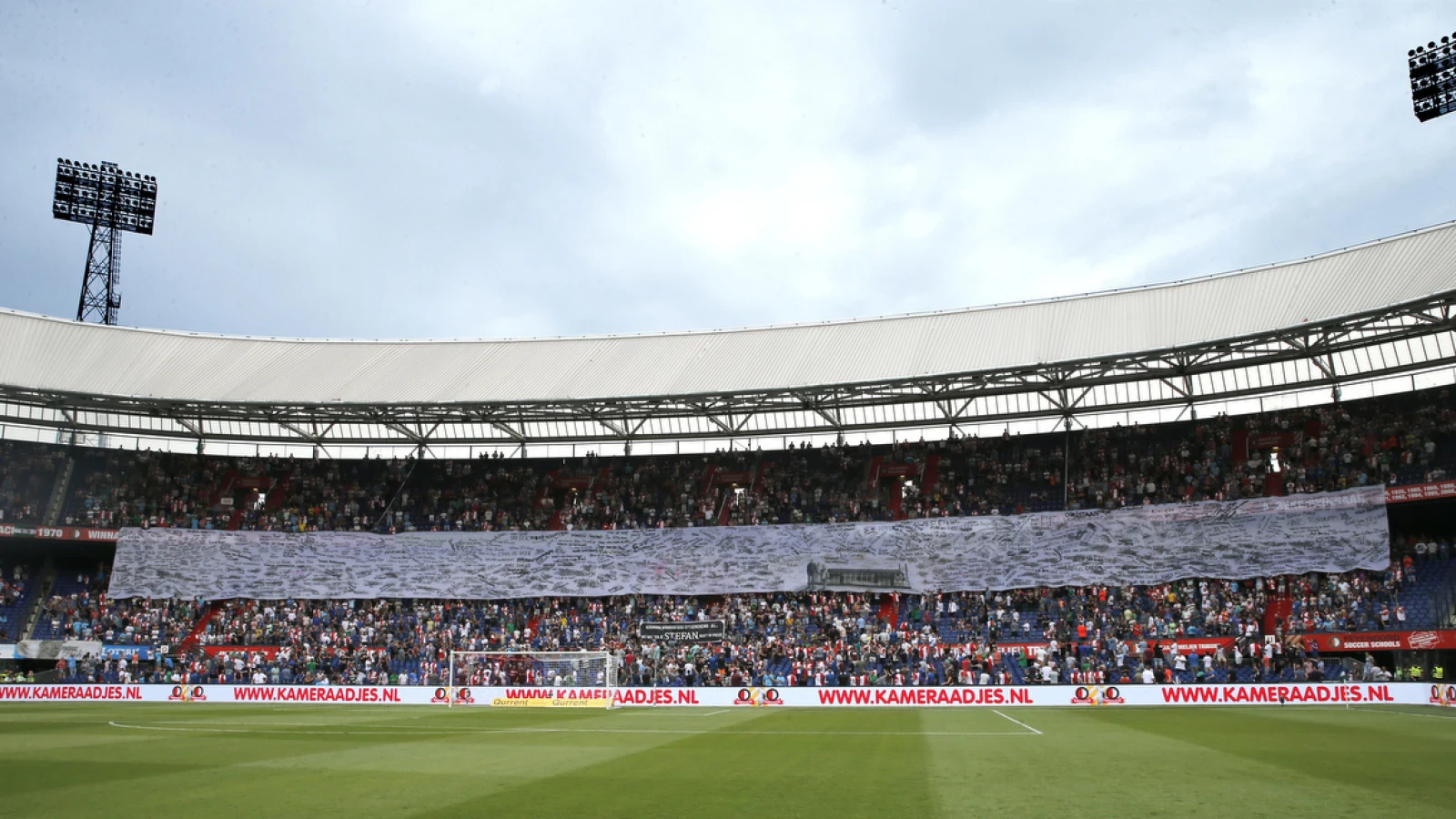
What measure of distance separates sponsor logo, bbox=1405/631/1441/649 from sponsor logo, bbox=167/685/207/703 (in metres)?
45.2

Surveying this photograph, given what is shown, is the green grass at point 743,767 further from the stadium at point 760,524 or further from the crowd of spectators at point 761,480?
the crowd of spectators at point 761,480

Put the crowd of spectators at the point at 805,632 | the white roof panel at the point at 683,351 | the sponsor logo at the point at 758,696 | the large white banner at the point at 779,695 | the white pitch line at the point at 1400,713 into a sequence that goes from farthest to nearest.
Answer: the white roof panel at the point at 683,351 → the crowd of spectators at the point at 805,632 → the sponsor logo at the point at 758,696 → the large white banner at the point at 779,695 → the white pitch line at the point at 1400,713

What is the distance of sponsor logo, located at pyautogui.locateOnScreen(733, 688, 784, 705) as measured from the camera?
124ft

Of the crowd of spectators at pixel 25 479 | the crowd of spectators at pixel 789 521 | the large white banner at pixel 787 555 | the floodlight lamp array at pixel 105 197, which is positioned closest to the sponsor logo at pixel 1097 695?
the crowd of spectators at pixel 789 521

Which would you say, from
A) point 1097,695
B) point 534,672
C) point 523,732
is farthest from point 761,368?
point 523,732

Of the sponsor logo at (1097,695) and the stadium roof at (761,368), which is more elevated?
the stadium roof at (761,368)

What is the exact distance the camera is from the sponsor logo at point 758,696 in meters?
37.9

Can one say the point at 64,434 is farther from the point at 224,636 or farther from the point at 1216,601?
the point at 1216,601

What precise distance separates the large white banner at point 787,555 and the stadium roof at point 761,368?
6.18 metres

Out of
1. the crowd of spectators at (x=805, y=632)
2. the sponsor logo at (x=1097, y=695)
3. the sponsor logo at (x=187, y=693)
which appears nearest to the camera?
the sponsor logo at (x=1097, y=695)

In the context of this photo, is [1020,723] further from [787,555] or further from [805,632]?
[787,555]

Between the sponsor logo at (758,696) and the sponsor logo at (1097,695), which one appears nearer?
the sponsor logo at (1097,695)

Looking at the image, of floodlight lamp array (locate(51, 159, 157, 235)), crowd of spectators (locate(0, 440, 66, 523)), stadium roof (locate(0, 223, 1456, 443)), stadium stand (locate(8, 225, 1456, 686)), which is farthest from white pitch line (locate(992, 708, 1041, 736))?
floodlight lamp array (locate(51, 159, 157, 235))

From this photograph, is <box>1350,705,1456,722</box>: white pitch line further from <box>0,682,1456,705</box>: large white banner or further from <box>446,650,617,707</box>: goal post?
<box>446,650,617,707</box>: goal post
